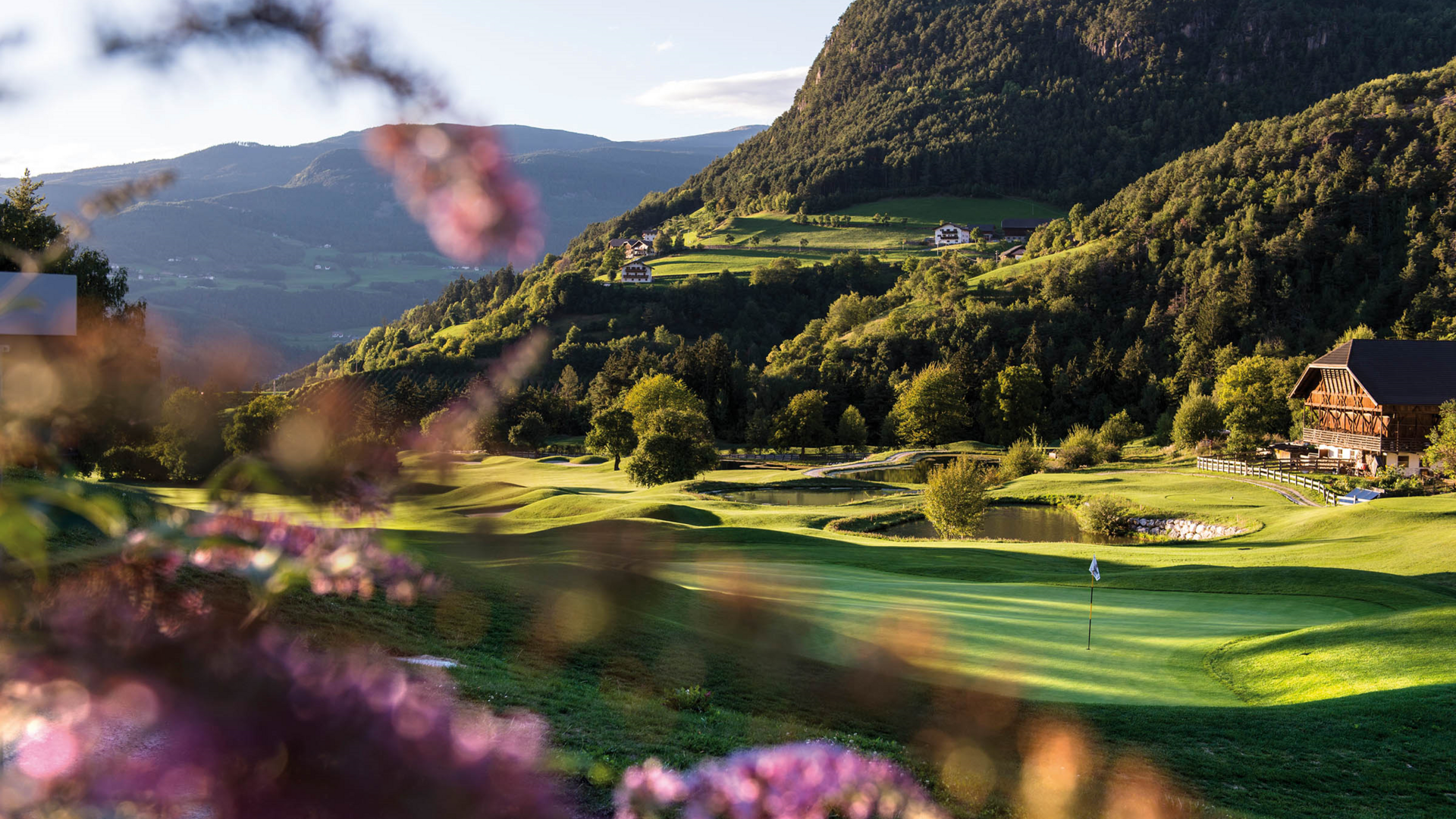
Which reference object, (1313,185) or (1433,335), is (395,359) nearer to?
(1433,335)

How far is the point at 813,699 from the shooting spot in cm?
1281

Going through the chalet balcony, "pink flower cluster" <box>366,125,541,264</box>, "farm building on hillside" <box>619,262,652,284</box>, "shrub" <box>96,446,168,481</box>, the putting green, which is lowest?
the chalet balcony

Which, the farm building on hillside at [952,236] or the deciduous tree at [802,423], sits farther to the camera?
the farm building on hillside at [952,236]

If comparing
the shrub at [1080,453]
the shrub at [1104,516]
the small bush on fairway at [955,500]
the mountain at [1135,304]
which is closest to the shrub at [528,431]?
the mountain at [1135,304]

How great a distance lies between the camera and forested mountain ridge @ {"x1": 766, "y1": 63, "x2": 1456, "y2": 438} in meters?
111

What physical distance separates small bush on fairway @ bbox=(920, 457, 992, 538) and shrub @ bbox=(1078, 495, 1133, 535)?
287 inches

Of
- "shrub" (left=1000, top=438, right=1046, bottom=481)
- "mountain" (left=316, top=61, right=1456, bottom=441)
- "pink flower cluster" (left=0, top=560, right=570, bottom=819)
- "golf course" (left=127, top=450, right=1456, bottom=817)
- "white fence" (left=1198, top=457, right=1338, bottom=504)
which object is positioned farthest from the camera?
"mountain" (left=316, top=61, right=1456, bottom=441)

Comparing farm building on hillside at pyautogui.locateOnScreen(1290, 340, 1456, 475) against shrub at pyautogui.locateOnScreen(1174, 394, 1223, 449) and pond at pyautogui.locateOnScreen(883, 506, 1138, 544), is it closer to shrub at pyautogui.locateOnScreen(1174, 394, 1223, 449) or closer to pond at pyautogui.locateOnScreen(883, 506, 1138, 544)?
shrub at pyautogui.locateOnScreen(1174, 394, 1223, 449)

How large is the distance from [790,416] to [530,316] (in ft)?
238

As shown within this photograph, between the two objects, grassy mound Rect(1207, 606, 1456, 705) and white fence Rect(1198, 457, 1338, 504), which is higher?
grassy mound Rect(1207, 606, 1456, 705)

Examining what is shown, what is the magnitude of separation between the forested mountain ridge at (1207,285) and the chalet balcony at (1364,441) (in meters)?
37.9

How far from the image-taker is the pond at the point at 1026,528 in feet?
157

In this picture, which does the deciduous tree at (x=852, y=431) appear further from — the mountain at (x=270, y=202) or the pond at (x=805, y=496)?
the mountain at (x=270, y=202)

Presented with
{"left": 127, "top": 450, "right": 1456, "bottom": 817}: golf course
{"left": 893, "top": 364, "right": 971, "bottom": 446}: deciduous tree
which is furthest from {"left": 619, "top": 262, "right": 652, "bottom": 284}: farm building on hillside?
{"left": 127, "top": 450, "right": 1456, "bottom": 817}: golf course
